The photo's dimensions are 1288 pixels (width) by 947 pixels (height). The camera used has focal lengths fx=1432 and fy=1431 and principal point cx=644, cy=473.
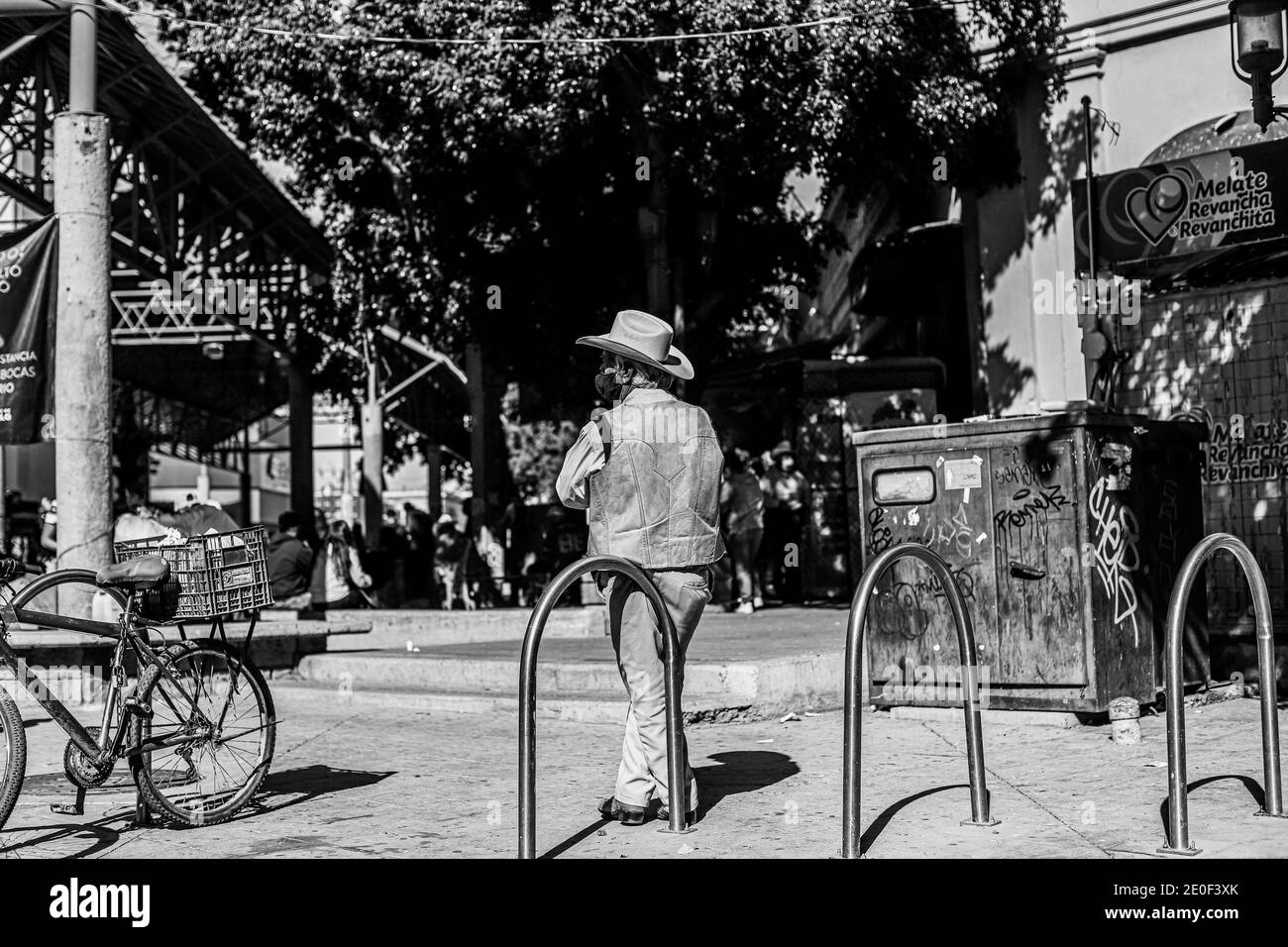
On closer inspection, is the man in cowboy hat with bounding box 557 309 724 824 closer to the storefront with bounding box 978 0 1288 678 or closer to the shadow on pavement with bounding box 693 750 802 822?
the shadow on pavement with bounding box 693 750 802 822

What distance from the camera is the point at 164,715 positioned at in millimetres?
5535

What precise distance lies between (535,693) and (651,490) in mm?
999

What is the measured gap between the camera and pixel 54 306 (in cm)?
935

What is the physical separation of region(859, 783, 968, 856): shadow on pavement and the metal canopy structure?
27.3ft

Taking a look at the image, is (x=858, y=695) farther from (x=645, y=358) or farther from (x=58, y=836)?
(x=58, y=836)

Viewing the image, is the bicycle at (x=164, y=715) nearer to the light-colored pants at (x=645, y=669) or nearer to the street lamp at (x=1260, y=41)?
the light-colored pants at (x=645, y=669)

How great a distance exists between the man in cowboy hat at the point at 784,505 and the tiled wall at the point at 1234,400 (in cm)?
789

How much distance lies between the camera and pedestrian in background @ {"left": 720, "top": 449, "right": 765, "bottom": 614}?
14.9m

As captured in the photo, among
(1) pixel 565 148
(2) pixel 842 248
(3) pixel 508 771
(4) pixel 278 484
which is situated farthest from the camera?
(4) pixel 278 484

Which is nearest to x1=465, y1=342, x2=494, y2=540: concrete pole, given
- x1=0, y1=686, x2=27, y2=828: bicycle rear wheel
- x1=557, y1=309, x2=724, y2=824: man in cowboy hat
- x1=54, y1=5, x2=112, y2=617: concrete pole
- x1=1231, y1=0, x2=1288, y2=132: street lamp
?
x1=54, y1=5, x2=112, y2=617: concrete pole

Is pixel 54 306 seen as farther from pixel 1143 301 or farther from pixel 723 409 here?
pixel 723 409

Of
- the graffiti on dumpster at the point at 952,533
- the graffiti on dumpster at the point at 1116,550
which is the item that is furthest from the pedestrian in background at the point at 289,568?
the graffiti on dumpster at the point at 1116,550

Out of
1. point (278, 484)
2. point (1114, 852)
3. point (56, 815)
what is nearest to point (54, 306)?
point (56, 815)
